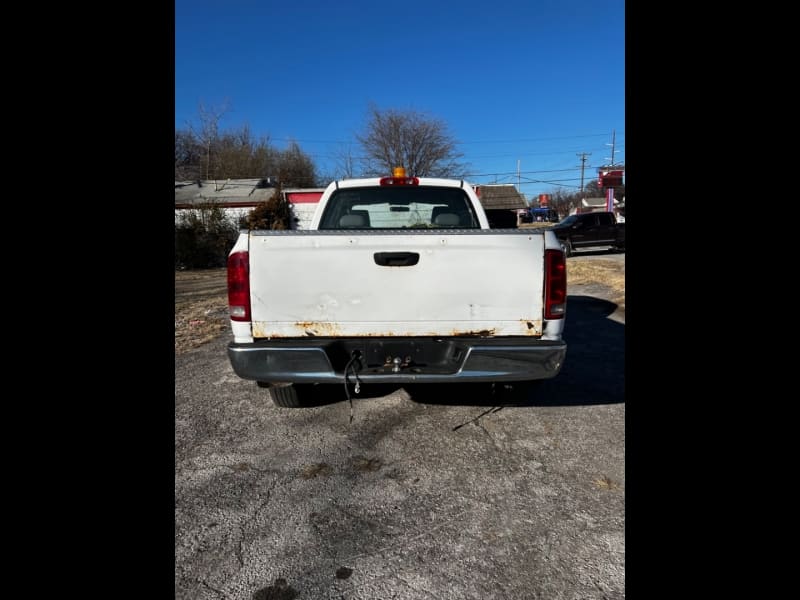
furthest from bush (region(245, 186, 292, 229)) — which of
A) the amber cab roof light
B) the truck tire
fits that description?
the truck tire

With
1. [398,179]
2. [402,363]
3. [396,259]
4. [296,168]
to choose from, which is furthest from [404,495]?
[296,168]

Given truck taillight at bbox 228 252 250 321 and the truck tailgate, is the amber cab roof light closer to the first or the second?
the truck tailgate

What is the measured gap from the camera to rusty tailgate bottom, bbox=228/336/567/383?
2721 millimetres

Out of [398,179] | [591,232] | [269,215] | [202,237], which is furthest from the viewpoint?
[269,215]

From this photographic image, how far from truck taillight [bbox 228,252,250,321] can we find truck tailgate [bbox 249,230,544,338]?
0.13 feet

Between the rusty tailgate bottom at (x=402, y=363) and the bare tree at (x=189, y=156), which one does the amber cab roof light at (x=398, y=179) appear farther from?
the bare tree at (x=189, y=156)

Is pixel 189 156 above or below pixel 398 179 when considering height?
above

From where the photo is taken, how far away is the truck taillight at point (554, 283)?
8.95 feet

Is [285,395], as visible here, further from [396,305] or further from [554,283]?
[554,283]

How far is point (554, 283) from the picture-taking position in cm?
275

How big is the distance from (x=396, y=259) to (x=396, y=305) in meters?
0.29

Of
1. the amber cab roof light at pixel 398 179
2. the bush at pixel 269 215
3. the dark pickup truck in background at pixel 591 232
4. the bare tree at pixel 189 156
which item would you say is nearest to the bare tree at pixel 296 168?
the bare tree at pixel 189 156

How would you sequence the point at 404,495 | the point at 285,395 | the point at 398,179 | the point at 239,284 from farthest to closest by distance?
the point at 398,179
the point at 285,395
the point at 239,284
the point at 404,495

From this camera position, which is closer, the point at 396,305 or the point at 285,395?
the point at 396,305
